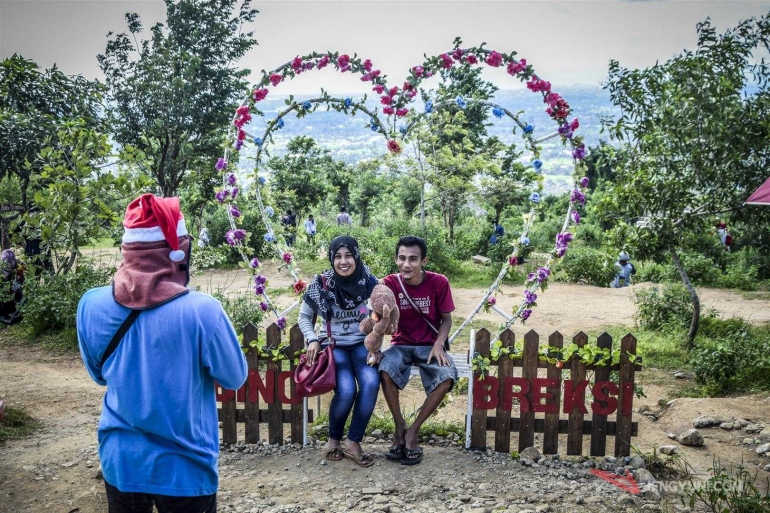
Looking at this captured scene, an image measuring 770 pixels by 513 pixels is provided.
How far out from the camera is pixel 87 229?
25.8 ft

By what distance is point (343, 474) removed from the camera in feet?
Answer: 14.5

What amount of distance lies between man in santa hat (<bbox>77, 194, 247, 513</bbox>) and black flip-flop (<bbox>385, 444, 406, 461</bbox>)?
239 cm

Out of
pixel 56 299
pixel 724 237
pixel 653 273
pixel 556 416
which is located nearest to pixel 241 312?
pixel 56 299

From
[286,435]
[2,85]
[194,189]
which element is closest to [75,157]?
[2,85]

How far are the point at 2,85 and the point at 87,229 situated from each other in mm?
2847

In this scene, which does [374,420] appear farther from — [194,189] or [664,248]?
[194,189]

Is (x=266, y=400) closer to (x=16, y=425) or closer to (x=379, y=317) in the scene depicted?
(x=379, y=317)

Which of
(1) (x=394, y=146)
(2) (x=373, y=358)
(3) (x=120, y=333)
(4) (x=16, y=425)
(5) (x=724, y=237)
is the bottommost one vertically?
(4) (x=16, y=425)

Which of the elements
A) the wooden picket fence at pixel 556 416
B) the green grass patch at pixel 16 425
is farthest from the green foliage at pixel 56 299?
the wooden picket fence at pixel 556 416

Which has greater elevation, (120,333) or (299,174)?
(299,174)

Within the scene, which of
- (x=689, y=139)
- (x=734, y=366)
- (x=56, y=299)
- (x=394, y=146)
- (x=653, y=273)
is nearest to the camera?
(x=394, y=146)

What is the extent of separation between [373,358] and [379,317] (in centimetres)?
31

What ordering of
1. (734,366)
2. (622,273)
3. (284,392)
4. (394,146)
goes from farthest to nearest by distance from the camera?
(622,273), (734,366), (394,146), (284,392)

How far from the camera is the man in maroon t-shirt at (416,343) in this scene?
4.66 meters
